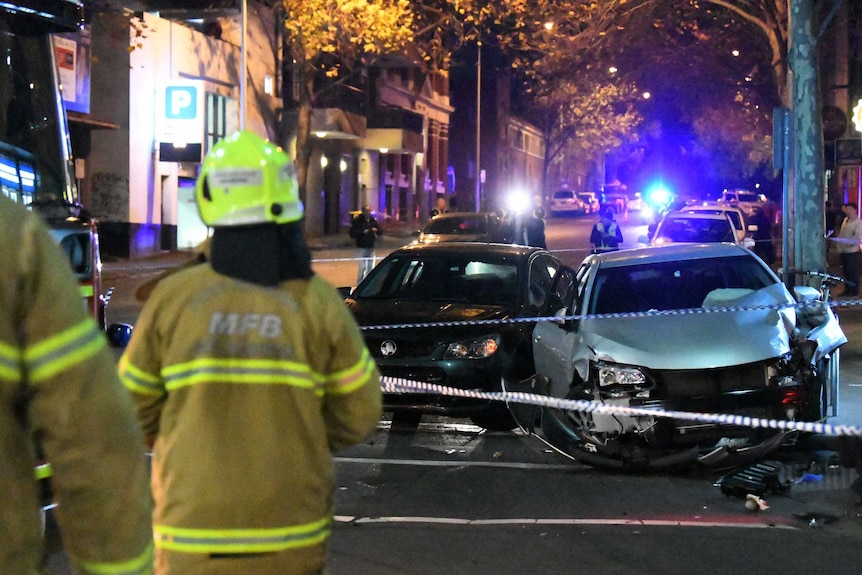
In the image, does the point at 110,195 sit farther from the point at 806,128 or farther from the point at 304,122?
the point at 806,128

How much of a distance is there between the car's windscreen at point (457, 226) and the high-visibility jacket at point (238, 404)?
858 inches

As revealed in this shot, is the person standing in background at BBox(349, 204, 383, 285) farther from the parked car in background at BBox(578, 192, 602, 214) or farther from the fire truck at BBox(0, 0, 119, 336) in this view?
the parked car in background at BBox(578, 192, 602, 214)

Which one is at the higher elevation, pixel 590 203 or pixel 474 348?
pixel 590 203

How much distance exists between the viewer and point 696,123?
2188 inches

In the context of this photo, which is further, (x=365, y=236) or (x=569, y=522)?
(x=365, y=236)

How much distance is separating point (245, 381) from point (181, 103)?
93.1 ft

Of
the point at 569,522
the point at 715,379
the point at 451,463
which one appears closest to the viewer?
the point at 569,522

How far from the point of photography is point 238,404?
2.98m

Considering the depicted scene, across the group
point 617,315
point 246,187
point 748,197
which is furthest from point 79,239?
point 748,197

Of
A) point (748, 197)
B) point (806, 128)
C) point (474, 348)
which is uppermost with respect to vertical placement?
point (806, 128)

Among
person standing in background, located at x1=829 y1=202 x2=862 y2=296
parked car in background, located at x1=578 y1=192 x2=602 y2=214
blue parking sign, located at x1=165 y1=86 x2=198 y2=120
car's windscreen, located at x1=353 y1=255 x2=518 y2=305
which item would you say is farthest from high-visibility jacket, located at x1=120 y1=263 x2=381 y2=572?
parked car in background, located at x1=578 y1=192 x2=602 y2=214

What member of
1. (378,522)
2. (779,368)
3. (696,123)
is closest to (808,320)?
(779,368)

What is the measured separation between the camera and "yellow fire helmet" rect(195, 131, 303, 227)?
9.97 feet

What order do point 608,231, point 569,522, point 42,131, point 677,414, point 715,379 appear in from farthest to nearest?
point 608,231 → point 715,379 → point 42,131 → point 677,414 → point 569,522
